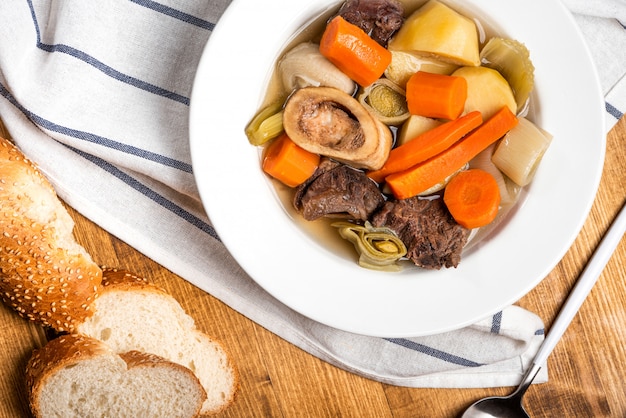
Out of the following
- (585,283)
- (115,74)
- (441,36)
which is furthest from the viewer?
(585,283)

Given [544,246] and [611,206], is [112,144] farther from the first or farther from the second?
[611,206]

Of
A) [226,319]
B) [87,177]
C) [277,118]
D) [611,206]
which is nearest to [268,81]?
[277,118]

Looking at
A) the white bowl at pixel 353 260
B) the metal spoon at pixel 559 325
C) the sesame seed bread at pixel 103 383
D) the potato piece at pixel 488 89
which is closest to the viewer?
the white bowl at pixel 353 260

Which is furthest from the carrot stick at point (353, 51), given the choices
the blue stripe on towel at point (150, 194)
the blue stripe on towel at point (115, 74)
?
the blue stripe on towel at point (150, 194)

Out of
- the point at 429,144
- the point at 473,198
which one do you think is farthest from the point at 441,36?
the point at 473,198

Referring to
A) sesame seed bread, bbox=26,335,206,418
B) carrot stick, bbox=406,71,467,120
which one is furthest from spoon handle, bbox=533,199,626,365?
sesame seed bread, bbox=26,335,206,418

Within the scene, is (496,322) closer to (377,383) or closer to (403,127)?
(377,383)

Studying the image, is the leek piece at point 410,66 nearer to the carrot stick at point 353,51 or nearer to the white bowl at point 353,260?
the carrot stick at point 353,51
